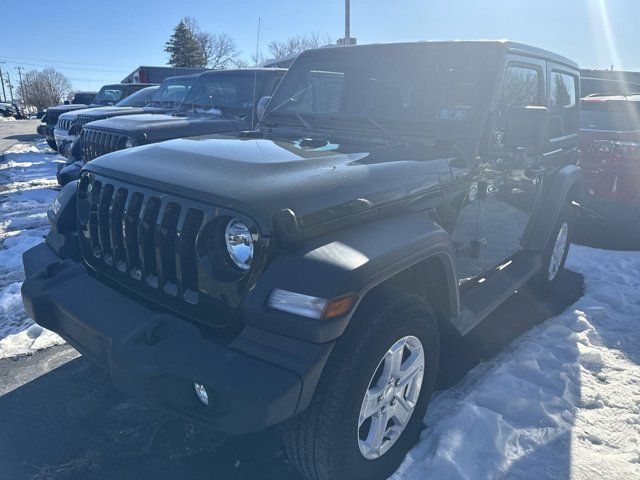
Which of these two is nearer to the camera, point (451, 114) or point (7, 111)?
point (451, 114)

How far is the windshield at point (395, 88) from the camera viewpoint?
9.93 feet

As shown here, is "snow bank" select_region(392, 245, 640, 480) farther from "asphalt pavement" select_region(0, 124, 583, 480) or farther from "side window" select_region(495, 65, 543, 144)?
"side window" select_region(495, 65, 543, 144)

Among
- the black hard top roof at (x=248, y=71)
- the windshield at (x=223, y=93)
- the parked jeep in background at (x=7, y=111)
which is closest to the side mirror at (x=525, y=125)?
the black hard top roof at (x=248, y=71)

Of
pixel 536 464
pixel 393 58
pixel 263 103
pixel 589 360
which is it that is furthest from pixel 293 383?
pixel 263 103

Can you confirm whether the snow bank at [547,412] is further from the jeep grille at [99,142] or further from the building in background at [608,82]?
the building in background at [608,82]

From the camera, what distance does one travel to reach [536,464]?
8.24 feet

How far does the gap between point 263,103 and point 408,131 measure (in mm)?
1593

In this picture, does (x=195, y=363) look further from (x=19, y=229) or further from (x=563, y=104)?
(x=19, y=229)

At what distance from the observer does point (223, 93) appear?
6809 millimetres

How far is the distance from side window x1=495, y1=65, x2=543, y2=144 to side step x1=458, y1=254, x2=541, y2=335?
99 cm

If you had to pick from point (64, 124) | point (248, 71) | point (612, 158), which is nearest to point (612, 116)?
point (612, 158)

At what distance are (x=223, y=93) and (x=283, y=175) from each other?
198 inches

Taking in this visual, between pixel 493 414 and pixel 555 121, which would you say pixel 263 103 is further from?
pixel 493 414

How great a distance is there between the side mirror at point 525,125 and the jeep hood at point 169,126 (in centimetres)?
382
